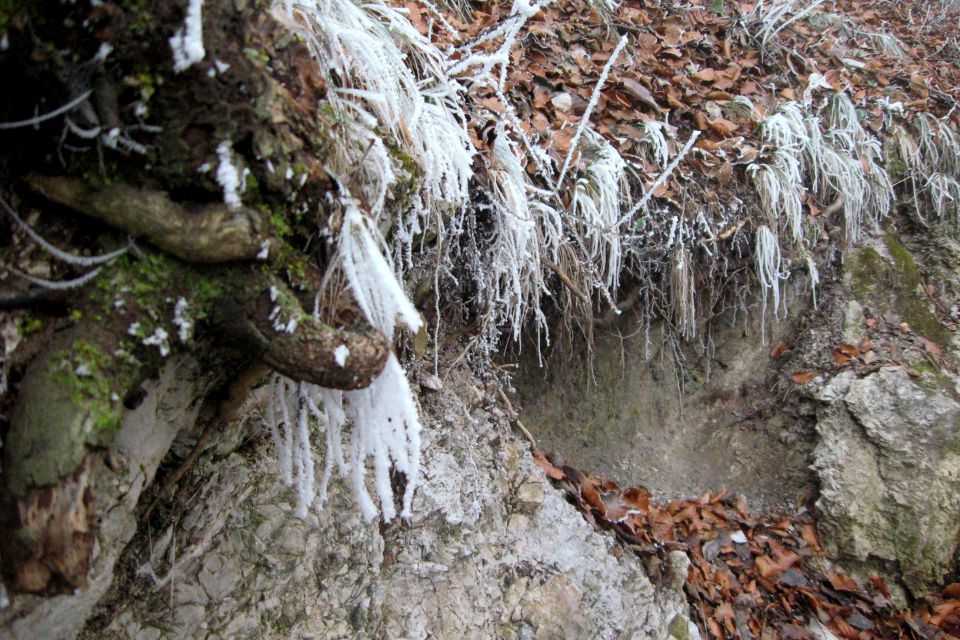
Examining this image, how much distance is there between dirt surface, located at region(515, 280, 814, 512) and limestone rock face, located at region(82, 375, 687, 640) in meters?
0.91

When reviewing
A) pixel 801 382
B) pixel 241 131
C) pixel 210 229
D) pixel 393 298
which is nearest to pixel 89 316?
pixel 210 229

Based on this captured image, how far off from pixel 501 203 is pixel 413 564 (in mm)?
1318

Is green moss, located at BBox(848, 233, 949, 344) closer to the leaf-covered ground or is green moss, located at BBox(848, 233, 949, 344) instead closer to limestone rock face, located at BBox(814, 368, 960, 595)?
limestone rock face, located at BBox(814, 368, 960, 595)

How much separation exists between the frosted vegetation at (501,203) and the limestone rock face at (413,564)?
0.16 meters

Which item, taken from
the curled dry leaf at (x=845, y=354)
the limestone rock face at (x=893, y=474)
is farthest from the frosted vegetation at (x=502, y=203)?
the limestone rock face at (x=893, y=474)

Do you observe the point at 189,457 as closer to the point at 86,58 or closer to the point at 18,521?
the point at 18,521

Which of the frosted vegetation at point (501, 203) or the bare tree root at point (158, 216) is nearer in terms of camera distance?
the bare tree root at point (158, 216)

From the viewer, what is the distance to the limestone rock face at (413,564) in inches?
61.6

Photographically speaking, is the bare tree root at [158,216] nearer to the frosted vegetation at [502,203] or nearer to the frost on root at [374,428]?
the frosted vegetation at [502,203]

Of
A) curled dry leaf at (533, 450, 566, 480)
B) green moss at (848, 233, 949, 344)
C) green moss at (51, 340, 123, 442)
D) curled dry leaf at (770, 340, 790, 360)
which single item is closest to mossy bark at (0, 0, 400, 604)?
green moss at (51, 340, 123, 442)

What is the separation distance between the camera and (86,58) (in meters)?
0.99

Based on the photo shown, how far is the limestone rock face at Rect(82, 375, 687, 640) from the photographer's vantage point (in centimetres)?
157

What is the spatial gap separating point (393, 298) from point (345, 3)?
1.10 meters

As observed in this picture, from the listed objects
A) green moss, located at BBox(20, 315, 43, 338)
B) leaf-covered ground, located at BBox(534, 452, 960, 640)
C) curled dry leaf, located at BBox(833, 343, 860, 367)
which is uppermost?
curled dry leaf, located at BBox(833, 343, 860, 367)
